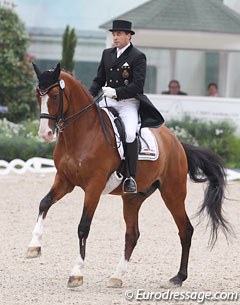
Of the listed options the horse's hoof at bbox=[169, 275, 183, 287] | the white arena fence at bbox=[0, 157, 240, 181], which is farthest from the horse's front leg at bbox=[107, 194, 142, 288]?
the white arena fence at bbox=[0, 157, 240, 181]

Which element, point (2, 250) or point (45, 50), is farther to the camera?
point (45, 50)

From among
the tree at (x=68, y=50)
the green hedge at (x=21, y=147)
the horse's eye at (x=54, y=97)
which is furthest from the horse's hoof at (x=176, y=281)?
the tree at (x=68, y=50)

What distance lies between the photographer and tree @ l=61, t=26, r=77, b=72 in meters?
21.0

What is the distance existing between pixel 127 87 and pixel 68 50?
12.5 m

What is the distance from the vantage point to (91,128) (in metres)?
8.45

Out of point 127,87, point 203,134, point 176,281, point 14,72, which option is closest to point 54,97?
point 127,87

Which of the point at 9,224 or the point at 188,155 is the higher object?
the point at 188,155

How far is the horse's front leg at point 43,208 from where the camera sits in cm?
818

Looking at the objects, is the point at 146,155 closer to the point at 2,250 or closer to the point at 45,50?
the point at 2,250

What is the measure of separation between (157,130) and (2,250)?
224 centimetres

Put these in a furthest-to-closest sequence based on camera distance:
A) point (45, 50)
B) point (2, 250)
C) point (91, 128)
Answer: point (45, 50) → point (2, 250) → point (91, 128)

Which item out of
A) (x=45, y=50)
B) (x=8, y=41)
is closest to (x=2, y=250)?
(x=8, y=41)

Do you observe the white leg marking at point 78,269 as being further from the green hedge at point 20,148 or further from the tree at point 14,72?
the tree at point 14,72

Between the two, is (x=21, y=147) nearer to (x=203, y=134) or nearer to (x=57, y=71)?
(x=203, y=134)
